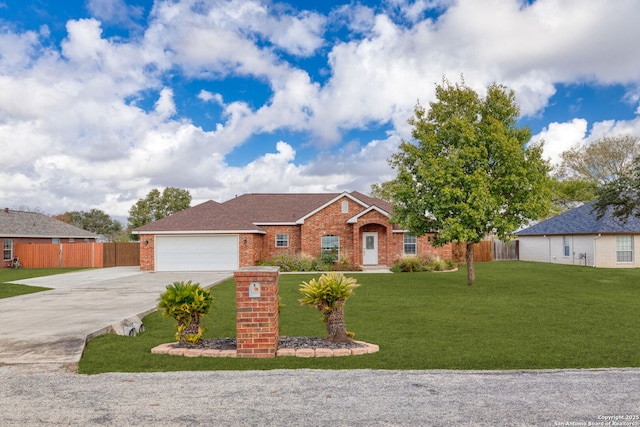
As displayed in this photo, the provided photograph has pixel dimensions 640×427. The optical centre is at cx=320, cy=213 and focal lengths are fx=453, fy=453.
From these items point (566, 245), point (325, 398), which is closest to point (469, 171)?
point (325, 398)

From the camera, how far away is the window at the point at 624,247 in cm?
2870

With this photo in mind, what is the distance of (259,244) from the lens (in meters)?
29.8

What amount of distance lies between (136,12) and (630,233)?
3006 cm

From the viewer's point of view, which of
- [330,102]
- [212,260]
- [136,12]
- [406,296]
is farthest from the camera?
[212,260]

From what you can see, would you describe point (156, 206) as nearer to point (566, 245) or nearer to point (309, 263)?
point (309, 263)

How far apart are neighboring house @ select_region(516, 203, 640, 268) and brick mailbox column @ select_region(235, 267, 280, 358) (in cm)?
2460

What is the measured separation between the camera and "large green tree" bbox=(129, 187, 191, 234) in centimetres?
5097

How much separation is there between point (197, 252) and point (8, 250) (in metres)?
15.1

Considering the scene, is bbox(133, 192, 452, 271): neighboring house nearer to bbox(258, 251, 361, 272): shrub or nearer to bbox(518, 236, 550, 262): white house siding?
bbox(258, 251, 361, 272): shrub

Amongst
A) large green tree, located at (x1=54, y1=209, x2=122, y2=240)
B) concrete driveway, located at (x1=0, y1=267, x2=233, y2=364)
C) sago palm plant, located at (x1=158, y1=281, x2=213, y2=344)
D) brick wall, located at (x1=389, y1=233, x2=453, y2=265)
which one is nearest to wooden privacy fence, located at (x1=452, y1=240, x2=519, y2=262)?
brick wall, located at (x1=389, y1=233, x2=453, y2=265)

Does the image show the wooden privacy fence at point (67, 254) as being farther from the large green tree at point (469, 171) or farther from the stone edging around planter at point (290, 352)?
the stone edging around planter at point (290, 352)

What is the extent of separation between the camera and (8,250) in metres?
31.9

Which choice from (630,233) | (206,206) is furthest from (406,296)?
(630,233)

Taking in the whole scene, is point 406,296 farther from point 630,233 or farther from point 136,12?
point 630,233
